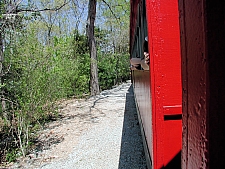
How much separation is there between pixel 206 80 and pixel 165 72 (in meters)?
0.85

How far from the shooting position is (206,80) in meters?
0.50

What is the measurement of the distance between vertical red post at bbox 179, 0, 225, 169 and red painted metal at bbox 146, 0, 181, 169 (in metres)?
0.75

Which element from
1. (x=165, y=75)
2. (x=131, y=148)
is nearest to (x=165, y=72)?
(x=165, y=75)

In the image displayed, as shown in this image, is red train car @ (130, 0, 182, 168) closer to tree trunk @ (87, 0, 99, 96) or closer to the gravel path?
the gravel path

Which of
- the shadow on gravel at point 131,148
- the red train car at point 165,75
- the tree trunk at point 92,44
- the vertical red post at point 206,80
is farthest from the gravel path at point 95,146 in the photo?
the tree trunk at point 92,44

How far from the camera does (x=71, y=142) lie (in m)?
4.51

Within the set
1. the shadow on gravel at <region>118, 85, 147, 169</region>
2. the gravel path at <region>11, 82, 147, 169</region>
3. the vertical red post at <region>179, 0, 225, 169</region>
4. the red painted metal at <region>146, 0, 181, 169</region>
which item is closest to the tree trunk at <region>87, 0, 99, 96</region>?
the gravel path at <region>11, 82, 147, 169</region>

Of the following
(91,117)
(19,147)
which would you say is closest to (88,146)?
(19,147)

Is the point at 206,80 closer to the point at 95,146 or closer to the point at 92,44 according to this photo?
the point at 95,146

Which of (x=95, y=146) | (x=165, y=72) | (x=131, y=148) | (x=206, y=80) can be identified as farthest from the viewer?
(x=95, y=146)

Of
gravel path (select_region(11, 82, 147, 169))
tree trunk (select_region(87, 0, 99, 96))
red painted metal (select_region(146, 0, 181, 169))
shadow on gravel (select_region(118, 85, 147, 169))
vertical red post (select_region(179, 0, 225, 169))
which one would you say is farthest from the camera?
tree trunk (select_region(87, 0, 99, 96))

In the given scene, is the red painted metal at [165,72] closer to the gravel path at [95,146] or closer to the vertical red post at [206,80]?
the vertical red post at [206,80]

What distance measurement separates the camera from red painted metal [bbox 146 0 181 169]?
4.40 ft

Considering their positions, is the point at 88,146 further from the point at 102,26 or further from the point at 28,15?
the point at 102,26
